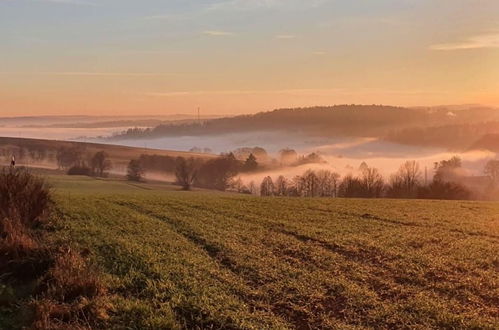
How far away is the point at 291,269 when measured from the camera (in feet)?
53.6

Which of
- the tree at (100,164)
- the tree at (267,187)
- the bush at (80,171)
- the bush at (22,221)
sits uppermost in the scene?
the tree at (100,164)

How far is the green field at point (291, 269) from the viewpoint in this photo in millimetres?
12180

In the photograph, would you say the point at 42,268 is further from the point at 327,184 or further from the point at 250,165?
the point at 250,165

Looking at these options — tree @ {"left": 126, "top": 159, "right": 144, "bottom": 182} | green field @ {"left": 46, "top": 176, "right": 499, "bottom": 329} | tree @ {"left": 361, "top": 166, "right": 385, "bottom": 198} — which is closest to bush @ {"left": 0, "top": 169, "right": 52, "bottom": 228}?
green field @ {"left": 46, "top": 176, "right": 499, "bottom": 329}

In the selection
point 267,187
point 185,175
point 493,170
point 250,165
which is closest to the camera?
point 185,175

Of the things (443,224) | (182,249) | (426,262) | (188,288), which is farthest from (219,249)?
(443,224)

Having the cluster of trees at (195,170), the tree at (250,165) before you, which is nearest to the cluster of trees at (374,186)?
the cluster of trees at (195,170)

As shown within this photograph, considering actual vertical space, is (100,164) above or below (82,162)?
below

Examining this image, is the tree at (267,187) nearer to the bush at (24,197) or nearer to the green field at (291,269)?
the green field at (291,269)

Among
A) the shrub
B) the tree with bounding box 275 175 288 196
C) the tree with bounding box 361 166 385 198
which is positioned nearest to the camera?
the shrub

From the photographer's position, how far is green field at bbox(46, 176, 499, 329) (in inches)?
480

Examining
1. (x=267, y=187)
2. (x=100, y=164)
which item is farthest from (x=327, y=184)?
(x=100, y=164)

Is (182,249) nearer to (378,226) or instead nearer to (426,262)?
(426,262)

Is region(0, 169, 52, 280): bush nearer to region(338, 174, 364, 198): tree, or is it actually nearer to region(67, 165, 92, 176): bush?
region(338, 174, 364, 198): tree
